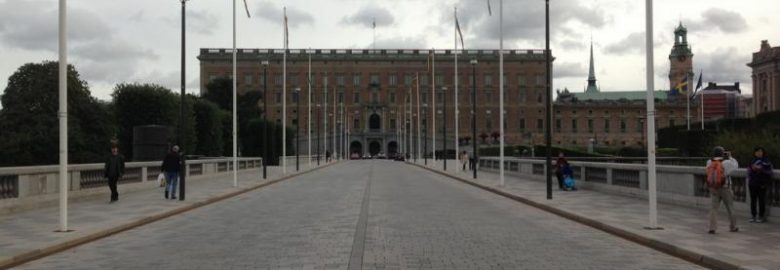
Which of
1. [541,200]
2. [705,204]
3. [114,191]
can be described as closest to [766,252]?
[705,204]

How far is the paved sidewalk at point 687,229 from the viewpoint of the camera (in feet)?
38.0

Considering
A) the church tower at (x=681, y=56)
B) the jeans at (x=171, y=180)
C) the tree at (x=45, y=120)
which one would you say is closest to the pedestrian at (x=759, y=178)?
the jeans at (x=171, y=180)

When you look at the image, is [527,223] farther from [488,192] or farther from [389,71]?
[389,71]

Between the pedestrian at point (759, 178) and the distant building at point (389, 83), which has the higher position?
the distant building at point (389, 83)

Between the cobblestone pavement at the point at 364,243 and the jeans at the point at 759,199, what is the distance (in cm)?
335

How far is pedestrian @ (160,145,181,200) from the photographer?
24875 mm

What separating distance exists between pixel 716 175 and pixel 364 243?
21.3 ft

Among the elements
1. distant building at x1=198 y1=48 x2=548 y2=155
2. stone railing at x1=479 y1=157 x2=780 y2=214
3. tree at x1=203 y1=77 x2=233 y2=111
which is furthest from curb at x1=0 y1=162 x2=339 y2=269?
distant building at x1=198 y1=48 x2=548 y2=155

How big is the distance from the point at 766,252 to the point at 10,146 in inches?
1954

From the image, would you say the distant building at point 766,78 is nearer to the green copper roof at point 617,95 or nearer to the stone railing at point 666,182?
the green copper roof at point 617,95

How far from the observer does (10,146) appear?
5100 cm

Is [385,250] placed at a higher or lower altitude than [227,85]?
lower

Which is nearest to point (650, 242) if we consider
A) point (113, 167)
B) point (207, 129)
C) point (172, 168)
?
point (113, 167)

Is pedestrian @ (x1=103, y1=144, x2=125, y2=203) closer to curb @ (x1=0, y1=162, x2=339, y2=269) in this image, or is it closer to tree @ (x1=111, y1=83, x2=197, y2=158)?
curb @ (x1=0, y1=162, x2=339, y2=269)
